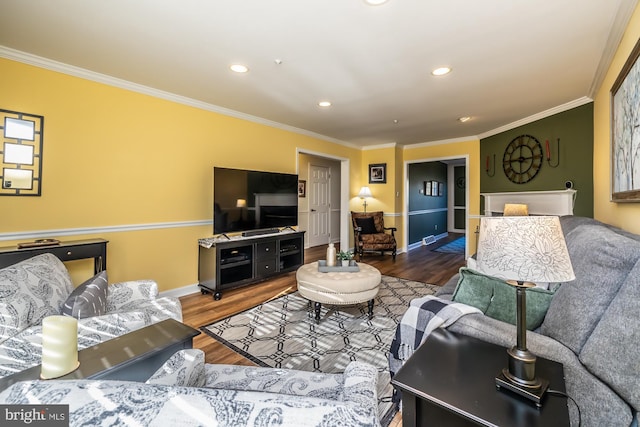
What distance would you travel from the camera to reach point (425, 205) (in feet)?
24.6

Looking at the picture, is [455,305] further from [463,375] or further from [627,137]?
[627,137]

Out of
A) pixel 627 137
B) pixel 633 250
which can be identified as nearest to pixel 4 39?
pixel 633 250

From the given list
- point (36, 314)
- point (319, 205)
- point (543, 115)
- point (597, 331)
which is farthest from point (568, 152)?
point (36, 314)

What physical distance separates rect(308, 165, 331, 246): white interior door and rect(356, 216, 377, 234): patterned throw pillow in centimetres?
167

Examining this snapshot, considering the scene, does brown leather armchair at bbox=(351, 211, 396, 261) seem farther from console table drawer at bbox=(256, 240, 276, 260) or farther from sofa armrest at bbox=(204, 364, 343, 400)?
sofa armrest at bbox=(204, 364, 343, 400)

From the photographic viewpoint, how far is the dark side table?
2.65 feet

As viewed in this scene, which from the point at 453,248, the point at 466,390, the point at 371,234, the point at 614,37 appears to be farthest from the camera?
the point at 453,248

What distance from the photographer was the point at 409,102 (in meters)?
3.43

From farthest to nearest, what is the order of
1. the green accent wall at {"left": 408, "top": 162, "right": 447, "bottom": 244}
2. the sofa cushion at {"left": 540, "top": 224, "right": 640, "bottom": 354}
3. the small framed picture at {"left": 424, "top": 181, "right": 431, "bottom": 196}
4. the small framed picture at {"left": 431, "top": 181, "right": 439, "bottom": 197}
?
the small framed picture at {"left": 431, "top": 181, "right": 439, "bottom": 197}
the small framed picture at {"left": 424, "top": 181, "right": 431, "bottom": 196}
the green accent wall at {"left": 408, "top": 162, "right": 447, "bottom": 244}
the sofa cushion at {"left": 540, "top": 224, "right": 640, "bottom": 354}

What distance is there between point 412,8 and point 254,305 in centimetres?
297

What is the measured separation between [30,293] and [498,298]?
2.18 meters

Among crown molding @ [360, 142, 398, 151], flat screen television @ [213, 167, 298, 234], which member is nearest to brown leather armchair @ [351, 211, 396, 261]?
crown molding @ [360, 142, 398, 151]

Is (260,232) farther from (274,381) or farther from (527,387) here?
(527,387)

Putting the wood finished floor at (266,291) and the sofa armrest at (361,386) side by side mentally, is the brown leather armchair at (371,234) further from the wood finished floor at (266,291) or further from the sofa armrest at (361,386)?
the sofa armrest at (361,386)
